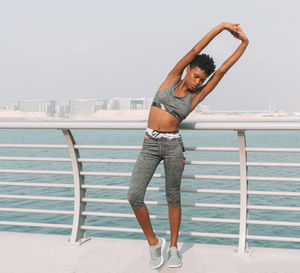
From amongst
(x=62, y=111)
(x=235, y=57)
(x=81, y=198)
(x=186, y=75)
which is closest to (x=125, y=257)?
(x=81, y=198)

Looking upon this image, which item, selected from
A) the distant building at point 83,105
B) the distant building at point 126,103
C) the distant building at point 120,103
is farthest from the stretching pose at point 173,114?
the distant building at point 83,105

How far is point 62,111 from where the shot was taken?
17475 cm

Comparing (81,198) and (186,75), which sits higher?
(186,75)

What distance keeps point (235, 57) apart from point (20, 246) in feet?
7.76

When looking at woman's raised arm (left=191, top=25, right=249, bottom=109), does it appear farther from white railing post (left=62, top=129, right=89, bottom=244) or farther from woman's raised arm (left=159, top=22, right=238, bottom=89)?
white railing post (left=62, top=129, right=89, bottom=244)

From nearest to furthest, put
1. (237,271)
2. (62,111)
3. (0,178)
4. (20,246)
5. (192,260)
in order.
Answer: (237,271) → (192,260) → (20,246) → (0,178) → (62,111)

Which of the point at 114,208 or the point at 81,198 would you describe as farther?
the point at 114,208

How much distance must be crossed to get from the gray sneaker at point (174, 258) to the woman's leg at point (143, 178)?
0.22 meters

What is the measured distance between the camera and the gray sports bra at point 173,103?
8.78ft

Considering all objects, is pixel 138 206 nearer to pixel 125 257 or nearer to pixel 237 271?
pixel 125 257

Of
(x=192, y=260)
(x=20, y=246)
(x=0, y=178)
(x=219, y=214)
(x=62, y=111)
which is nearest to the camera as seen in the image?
(x=192, y=260)

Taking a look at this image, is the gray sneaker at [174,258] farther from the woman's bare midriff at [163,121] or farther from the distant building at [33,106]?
the distant building at [33,106]

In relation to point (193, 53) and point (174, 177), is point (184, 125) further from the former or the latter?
point (193, 53)

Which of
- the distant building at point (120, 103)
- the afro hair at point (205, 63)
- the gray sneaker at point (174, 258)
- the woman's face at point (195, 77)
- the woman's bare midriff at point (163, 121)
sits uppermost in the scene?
the afro hair at point (205, 63)
